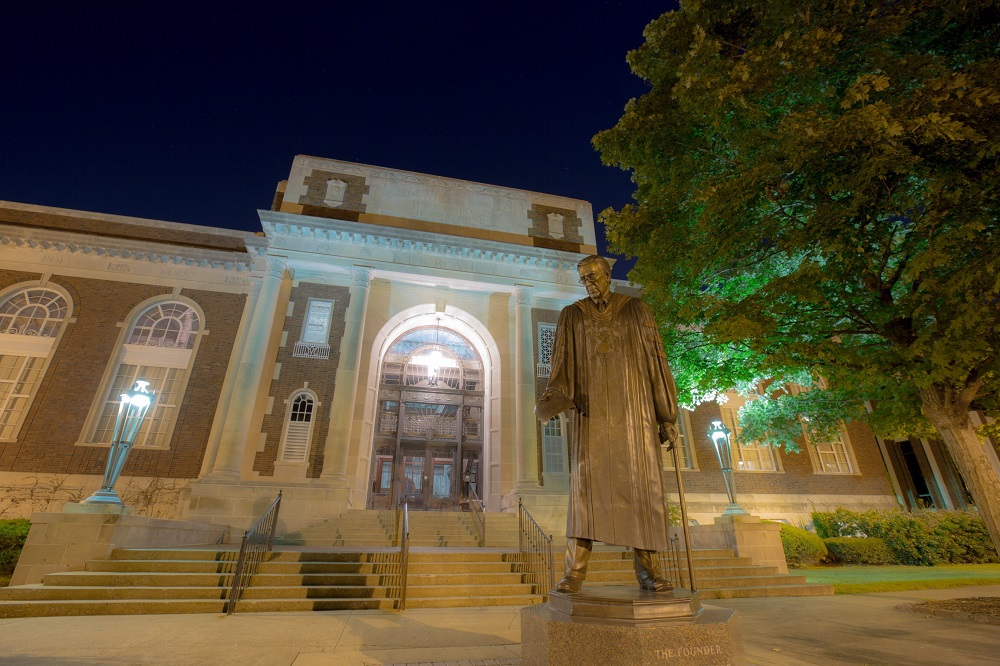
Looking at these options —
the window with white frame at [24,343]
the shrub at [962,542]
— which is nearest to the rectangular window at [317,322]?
the window with white frame at [24,343]

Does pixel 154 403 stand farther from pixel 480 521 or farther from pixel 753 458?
pixel 753 458

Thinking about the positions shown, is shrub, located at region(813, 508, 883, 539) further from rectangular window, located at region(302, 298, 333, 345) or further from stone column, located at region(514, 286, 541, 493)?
rectangular window, located at region(302, 298, 333, 345)

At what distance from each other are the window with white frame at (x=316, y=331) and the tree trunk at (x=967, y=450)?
1594cm

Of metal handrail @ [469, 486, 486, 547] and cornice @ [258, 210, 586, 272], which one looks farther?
cornice @ [258, 210, 586, 272]

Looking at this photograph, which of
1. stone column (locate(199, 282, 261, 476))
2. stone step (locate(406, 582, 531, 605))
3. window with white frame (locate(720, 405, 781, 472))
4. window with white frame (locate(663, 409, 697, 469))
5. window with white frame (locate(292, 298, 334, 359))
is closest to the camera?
stone step (locate(406, 582, 531, 605))

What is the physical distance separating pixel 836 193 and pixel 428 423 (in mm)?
15656

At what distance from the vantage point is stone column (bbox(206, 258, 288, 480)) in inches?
546

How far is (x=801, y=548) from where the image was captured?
1466cm

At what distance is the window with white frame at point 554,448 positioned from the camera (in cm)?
1619

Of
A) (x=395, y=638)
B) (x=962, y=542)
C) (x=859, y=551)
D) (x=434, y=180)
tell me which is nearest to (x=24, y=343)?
(x=434, y=180)

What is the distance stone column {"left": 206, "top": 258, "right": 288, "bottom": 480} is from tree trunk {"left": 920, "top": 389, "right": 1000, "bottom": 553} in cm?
1668

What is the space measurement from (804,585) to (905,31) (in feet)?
32.8

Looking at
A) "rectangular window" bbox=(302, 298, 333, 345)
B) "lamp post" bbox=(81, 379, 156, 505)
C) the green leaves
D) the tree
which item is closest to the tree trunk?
the tree

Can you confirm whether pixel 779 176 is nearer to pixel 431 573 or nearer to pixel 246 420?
pixel 431 573
